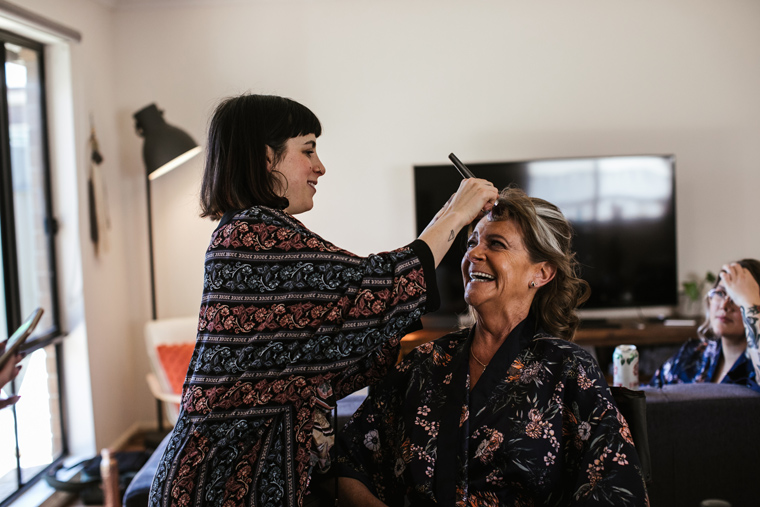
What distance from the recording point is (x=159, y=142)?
3619mm

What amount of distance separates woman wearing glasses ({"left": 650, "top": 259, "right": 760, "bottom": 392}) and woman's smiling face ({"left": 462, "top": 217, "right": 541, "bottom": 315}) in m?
0.90

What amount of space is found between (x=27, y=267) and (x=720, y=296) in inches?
117

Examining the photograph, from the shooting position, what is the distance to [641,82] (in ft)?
13.0

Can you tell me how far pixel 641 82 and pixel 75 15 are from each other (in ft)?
10.4

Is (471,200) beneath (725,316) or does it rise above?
above

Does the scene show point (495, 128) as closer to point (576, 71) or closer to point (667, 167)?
point (576, 71)

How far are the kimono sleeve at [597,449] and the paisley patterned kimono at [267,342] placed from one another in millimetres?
419

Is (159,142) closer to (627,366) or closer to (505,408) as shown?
(627,366)

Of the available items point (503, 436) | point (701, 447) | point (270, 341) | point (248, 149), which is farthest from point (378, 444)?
point (701, 447)

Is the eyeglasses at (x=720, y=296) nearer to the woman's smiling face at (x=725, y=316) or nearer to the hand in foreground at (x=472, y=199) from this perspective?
the woman's smiling face at (x=725, y=316)

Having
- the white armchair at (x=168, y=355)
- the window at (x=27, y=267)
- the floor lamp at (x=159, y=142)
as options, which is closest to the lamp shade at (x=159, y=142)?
the floor lamp at (x=159, y=142)

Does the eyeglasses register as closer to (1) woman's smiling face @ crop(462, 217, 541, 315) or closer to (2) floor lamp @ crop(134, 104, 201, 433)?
(1) woman's smiling face @ crop(462, 217, 541, 315)

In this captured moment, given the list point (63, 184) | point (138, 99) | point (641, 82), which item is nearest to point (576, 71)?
point (641, 82)

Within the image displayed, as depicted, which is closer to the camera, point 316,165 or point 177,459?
point 177,459
